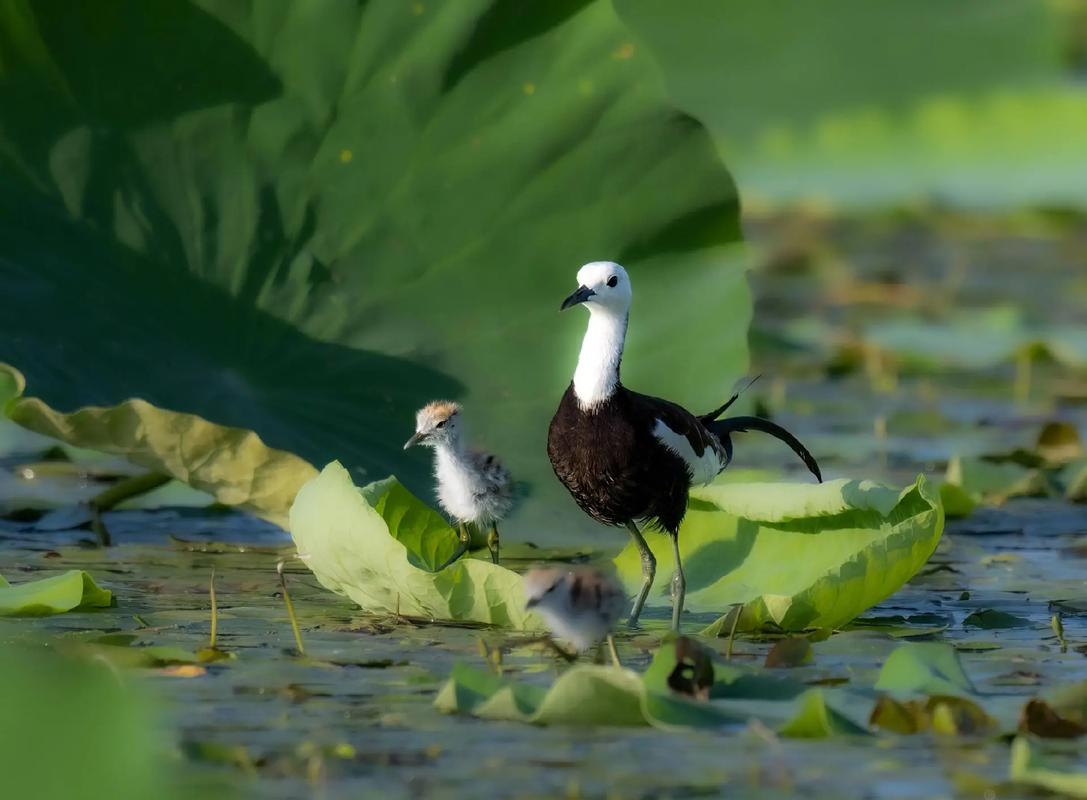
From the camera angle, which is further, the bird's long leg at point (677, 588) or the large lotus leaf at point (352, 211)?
the large lotus leaf at point (352, 211)

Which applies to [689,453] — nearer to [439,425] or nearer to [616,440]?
[616,440]

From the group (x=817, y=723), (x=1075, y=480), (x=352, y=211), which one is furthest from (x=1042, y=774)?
(x=1075, y=480)

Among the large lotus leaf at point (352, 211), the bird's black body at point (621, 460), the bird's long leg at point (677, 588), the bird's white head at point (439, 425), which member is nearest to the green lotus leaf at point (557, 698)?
the bird's long leg at point (677, 588)

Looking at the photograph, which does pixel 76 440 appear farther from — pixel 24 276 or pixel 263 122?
pixel 263 122

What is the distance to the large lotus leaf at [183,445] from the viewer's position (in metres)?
4.11

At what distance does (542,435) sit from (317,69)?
1011 millimetres

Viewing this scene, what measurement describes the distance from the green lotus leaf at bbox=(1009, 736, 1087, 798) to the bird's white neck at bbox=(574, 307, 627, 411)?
1.55 meters

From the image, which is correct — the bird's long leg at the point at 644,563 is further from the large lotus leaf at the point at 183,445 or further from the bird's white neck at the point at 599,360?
the large lotus leaf at the point at 183,445

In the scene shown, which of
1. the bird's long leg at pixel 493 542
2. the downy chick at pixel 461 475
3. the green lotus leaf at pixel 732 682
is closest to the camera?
the green lotus leaf at pixel 732 682

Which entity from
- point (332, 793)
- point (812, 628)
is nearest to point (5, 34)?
point (812, 628)

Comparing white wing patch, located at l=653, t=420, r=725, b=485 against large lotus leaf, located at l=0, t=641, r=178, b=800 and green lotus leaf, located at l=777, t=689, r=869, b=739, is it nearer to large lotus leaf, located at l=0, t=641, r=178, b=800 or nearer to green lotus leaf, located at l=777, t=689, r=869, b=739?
green lotus leaf, located at l=777, t=689, r=869, b=739

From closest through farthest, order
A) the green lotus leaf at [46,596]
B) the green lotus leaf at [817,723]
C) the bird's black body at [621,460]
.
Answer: the green lotus leaf at [817,723] → the green lotus leaf at [46,596] → the bird's black body at [621,460]

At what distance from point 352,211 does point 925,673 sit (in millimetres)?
2065

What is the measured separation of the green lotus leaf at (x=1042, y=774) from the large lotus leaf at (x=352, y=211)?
216 cm
